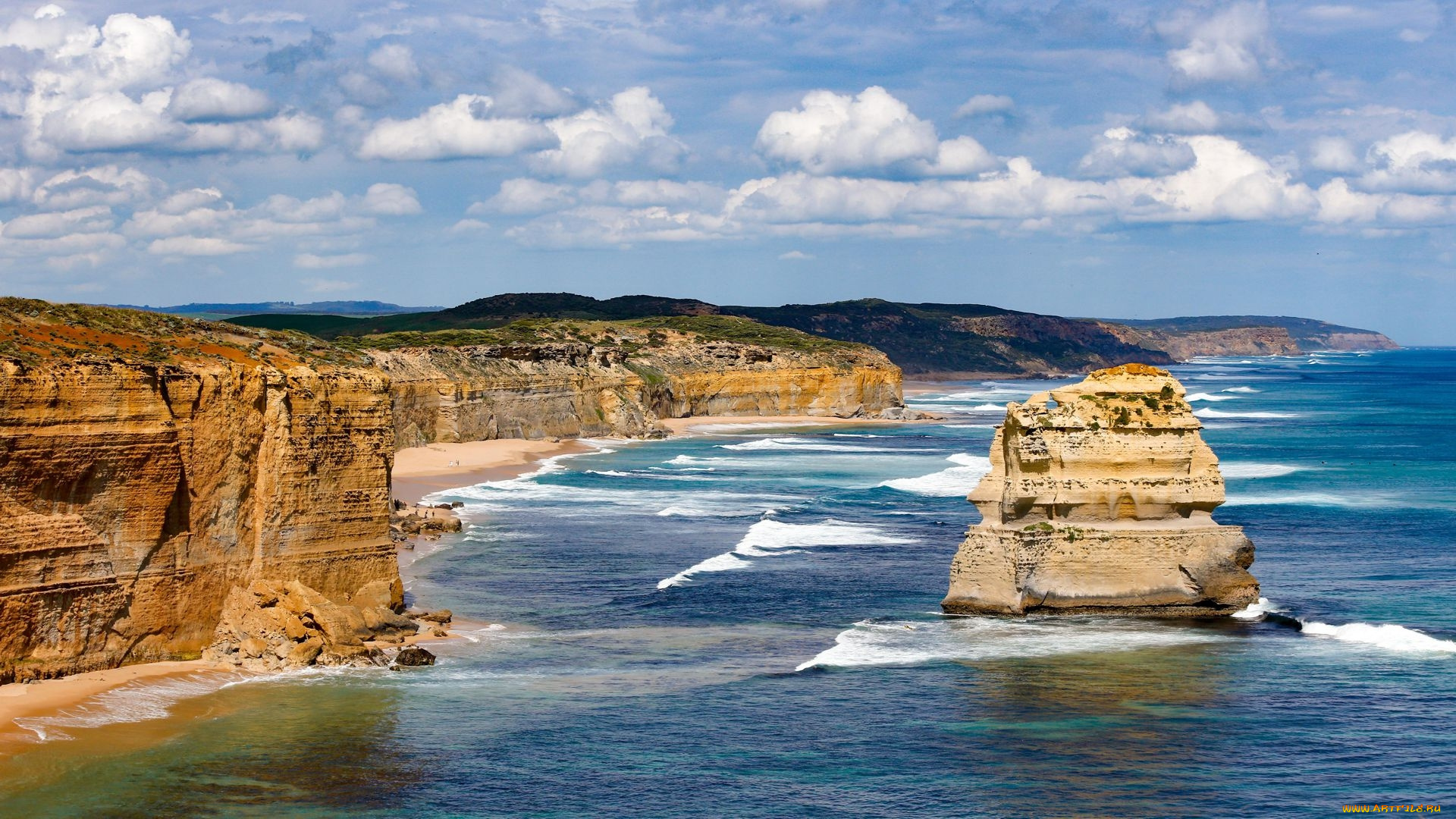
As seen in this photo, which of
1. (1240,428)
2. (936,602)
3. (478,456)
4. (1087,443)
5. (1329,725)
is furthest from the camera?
(1240,428)

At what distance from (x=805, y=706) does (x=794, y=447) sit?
6807cm

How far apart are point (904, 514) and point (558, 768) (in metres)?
35.4

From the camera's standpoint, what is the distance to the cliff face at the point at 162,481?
1112 inches

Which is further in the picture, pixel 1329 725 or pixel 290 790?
pixel 1329 725

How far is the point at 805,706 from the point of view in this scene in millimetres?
29438

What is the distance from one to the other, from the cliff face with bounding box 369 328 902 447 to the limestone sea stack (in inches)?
1466

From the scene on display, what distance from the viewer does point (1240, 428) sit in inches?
4405

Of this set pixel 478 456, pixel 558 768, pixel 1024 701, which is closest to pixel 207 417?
pixel 558 768

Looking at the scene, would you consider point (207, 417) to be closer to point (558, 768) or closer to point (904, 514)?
point (558, 768)

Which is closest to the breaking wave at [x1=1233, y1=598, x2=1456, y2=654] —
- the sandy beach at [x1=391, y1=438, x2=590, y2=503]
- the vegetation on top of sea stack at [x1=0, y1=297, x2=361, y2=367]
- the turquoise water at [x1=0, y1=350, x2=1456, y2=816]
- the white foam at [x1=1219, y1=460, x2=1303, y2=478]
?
the turquoise water at [x1=0, y1=350, x2=1456, y2=816]

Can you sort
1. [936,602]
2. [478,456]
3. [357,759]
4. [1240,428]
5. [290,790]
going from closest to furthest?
[290,790], [357,759], [936,602], [478,456], [1240,428]

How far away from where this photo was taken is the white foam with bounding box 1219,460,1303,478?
7431cm

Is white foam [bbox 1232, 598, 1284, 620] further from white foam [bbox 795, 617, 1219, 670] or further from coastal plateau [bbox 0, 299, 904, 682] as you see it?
coastal plateau [bbox 0, 299, 904, 682]

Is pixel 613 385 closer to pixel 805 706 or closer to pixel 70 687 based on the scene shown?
pixel 805 706
